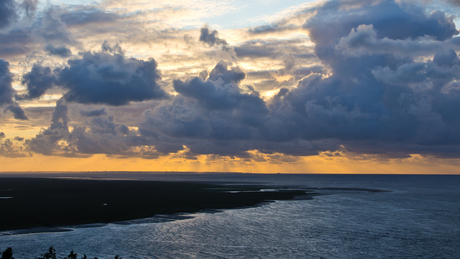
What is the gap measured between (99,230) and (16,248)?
11970mm

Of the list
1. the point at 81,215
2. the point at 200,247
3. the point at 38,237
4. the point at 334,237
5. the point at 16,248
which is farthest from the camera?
the point at 81,215

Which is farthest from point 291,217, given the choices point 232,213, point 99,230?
point 99,230

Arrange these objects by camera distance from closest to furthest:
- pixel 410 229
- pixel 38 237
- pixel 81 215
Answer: pixel 38 237 < pixel 410 229 < pixel 81 215

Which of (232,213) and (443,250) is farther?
(232,213)

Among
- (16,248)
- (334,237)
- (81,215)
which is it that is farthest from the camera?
(81,215)

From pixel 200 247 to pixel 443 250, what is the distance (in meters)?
27.3

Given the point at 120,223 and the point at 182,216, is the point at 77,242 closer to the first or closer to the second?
the point at 120,223

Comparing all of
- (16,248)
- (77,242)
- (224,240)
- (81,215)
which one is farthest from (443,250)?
(81,215)

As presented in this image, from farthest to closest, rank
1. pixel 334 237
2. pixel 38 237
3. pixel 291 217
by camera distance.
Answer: pixel 291 217 < pixel 334 237 < pixel 38 237

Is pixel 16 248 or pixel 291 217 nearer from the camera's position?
pixel 16 248

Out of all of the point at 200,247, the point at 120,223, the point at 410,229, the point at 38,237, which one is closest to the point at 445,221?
the point at 410,229

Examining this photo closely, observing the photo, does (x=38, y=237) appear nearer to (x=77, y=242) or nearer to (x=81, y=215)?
(x=77, y=242)

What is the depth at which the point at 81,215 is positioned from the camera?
60625 millimetres

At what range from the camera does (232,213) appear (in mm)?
68875
